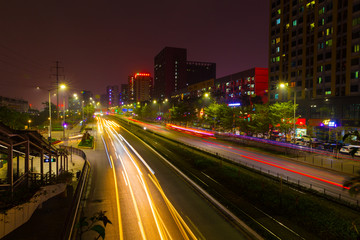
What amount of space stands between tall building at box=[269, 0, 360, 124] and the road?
3456 cm

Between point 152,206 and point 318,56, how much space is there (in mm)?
56629

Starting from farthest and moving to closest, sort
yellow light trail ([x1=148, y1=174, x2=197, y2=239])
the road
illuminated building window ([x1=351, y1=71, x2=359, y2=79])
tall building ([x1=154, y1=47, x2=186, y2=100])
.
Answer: tall building ([x1=154, y1=47, x2=186, y2=100]) → illuminated building window ([x1=351, y1=71, x2=359, y2=79]) → the road → yellow light trail ([x1=148, y1=174, x2=197, y2=239])

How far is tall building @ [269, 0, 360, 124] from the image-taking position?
47406 millimetres

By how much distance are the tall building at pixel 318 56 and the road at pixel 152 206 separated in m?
34.6

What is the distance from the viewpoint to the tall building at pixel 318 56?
47.4m

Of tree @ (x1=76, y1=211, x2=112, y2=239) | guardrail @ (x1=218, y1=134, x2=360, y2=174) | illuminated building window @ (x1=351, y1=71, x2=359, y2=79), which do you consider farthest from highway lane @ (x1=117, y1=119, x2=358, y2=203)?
illuminated building window @ (x1=351, y1=71, x2=359, y2=79)

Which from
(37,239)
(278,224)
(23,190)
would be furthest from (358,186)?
(23,190)

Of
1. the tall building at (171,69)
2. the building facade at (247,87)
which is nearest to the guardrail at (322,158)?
the building facade at (247,87)

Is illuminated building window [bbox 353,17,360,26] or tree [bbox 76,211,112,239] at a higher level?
illuminated building window [bbox 353,17,360,26]

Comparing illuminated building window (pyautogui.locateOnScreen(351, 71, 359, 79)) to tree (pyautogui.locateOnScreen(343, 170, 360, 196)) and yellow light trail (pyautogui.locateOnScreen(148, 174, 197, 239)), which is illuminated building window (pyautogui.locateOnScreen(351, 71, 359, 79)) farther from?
tree (pyautogui.locateOnScreen(343, 170, 360, 196))

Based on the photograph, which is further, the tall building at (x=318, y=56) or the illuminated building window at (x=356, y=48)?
the tall building at (x=318, y=56)

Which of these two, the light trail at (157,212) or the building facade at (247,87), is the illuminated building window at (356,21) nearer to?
the building facade at (247,87)

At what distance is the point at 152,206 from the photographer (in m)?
15.5

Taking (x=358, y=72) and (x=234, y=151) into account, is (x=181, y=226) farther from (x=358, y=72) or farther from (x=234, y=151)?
(x=358, y=72)
